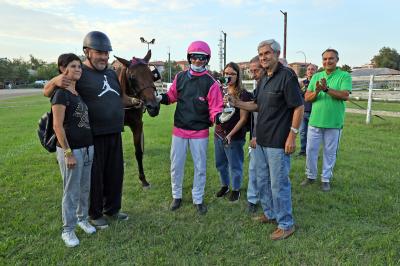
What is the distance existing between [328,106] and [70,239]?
13.2 ft

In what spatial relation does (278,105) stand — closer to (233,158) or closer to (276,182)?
(276,182)

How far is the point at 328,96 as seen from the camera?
509 cm

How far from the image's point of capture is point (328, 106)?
16.7 ft

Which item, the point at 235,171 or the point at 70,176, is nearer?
the point at 70,176

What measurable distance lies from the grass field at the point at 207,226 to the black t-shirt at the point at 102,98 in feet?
4.01

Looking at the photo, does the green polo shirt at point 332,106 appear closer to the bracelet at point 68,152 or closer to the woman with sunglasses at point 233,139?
the woman with sunglasses at point 233,139

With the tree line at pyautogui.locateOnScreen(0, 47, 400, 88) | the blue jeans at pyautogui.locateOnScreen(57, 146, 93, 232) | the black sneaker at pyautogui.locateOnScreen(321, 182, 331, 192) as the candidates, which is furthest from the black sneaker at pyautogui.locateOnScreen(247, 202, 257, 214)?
the tree line at pyautogui.locateOnScreen(0, 47, 400, 88)

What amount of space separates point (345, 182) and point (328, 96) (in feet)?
5.05

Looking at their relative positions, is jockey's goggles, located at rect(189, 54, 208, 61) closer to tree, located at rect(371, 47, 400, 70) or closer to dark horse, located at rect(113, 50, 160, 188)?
dark horse, located at rect(113, 50, 160, 188)

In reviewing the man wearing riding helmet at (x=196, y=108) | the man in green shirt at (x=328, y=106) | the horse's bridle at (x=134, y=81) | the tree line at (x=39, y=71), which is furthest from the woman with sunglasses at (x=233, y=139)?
the tree line at (x=39, y=71)

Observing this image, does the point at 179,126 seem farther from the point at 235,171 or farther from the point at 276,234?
the point at 276,234

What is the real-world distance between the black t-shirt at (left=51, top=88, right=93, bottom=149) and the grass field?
1116mm

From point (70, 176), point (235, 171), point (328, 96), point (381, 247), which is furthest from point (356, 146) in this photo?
point (70, 176)

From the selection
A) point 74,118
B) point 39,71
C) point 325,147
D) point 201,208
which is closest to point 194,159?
point 201,208
